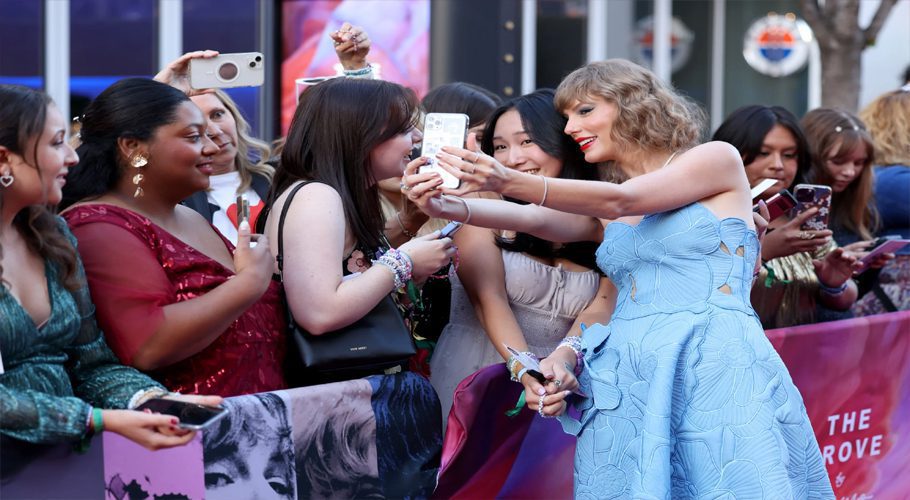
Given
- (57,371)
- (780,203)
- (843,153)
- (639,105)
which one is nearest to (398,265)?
(639,105)

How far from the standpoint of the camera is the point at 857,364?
458 cm

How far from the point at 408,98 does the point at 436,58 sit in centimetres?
204

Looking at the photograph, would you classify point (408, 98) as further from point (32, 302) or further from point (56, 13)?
point (56, 13)

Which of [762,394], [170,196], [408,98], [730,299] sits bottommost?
[762,394]

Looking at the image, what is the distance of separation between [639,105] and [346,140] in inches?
34.4

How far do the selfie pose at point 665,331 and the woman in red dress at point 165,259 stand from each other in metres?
→ 0.58

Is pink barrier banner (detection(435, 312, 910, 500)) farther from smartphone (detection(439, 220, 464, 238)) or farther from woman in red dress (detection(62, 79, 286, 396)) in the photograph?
woman in red dress (detection(62, 79, 286, 396))

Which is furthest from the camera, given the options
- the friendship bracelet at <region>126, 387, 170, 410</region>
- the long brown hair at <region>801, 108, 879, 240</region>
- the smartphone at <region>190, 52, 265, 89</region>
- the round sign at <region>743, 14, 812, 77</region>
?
the round sign at <region>743, 14, 812, 77</region>

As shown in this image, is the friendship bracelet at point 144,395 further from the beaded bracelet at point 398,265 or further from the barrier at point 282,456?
the beaded bracelet at point 398,265

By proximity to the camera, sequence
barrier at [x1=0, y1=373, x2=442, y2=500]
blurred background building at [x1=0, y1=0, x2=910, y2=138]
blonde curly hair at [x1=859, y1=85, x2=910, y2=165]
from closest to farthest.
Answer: barrier at [x1=0, y1=373, x2=442, y2=500] → blurred background building at [x1=0, y1=0, x2=910, y2=138] → blonde curly hair at [x1=859, y1=85, x2=910, y2=165]

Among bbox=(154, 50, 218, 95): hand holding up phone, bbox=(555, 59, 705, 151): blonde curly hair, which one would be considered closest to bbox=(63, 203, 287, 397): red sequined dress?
bbox=(154, 50, 218, 95): hand holding up phone

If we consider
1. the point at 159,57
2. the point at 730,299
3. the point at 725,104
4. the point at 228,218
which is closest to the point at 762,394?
the point at 730,299

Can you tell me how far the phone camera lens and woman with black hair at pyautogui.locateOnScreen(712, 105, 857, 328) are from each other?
224 cm

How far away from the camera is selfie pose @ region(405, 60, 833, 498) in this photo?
312cm
